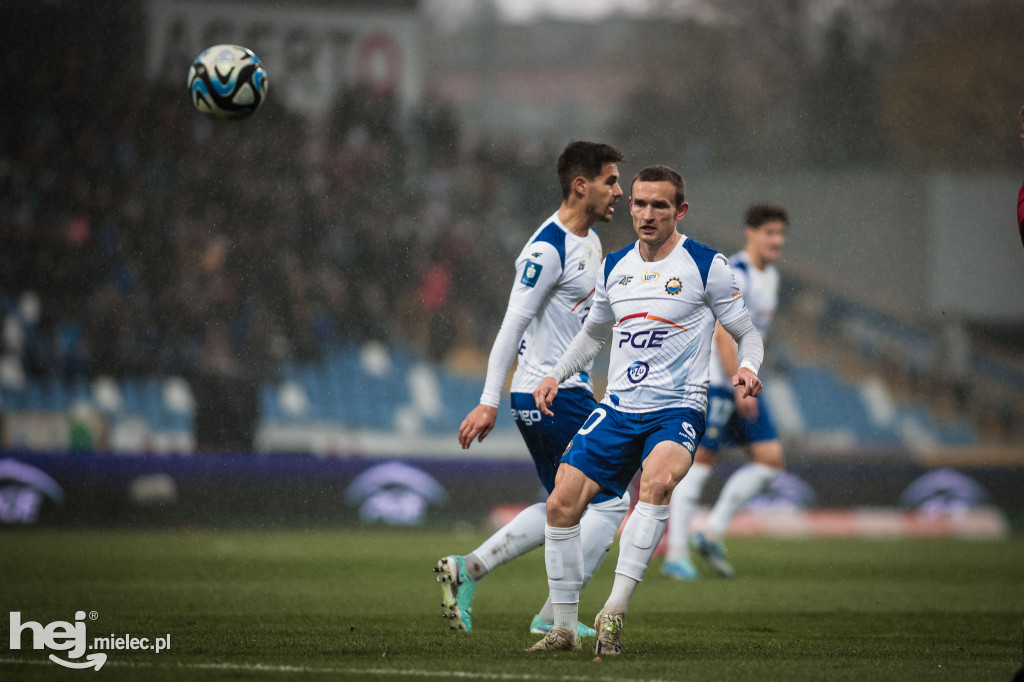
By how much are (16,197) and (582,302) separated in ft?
39.8

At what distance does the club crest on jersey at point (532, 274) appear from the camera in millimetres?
6055

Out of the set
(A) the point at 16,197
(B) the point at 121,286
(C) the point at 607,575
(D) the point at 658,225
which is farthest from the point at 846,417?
(D) the point at 658,225

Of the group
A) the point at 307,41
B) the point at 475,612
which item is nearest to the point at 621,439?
the point at 475,612

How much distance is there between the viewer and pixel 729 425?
971cm

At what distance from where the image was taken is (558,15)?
20047mm

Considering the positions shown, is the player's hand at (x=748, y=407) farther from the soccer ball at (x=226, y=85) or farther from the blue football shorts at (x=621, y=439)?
the soccer ball at (x=226, y=85)

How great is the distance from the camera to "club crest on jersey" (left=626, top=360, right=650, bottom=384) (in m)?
5.59

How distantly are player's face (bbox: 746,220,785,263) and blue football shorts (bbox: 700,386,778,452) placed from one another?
1.05 metres

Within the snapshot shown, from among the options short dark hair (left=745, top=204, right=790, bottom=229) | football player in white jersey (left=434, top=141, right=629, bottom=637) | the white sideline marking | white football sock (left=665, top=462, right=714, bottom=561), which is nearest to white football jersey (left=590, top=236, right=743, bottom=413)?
football player in white jersey (left=434, top=141, right=629, bottom=637)

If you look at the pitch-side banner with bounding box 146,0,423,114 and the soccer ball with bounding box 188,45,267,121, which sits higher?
the pitch-side banner with bounding box 146,0,423,114

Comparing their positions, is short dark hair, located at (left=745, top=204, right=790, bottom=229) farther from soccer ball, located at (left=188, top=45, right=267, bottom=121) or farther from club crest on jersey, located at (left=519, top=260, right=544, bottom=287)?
club crest on jersey, located at (left=519, top=260, right=544, bottom=287)

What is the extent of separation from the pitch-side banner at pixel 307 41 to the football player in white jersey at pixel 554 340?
495 inches

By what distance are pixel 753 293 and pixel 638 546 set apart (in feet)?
14.6

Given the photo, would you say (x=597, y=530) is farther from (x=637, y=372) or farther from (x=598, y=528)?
(x=637, y=372)
